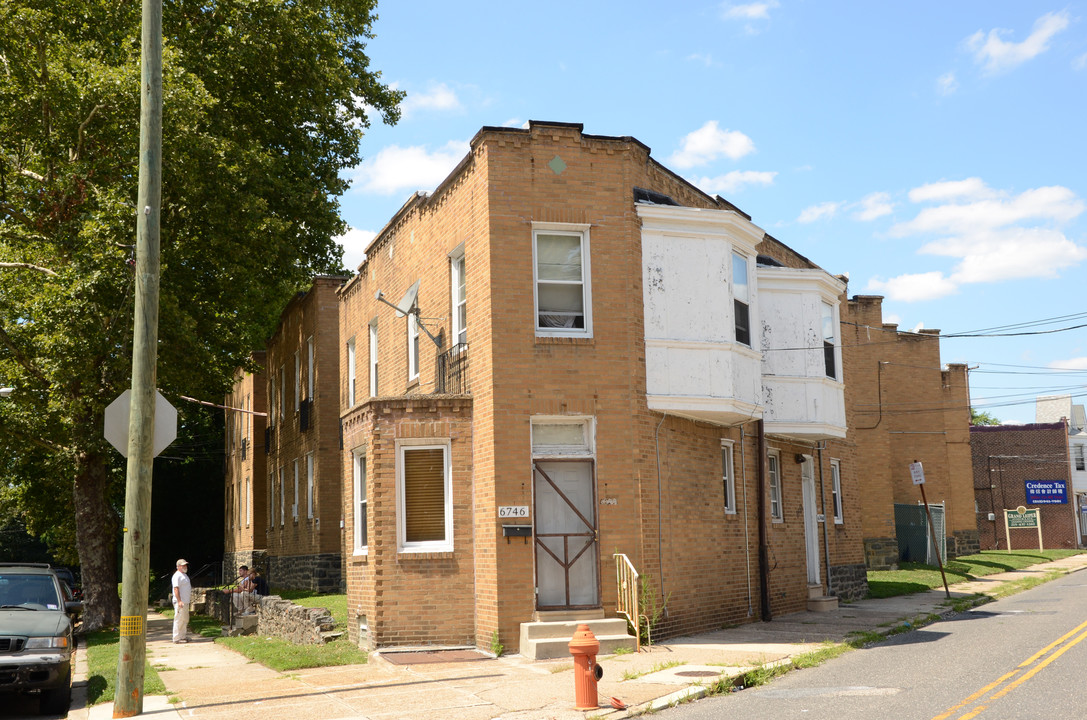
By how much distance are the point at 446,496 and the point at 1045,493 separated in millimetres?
46153

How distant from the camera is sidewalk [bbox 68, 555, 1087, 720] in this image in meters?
10.5

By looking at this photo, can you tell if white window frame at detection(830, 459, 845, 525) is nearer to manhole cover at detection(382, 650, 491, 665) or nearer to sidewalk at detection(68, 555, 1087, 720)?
sidewalk at detection(68, 555, 1087, 720)

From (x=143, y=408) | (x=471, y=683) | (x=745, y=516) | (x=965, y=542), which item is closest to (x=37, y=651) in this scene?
(x=143, y=408)

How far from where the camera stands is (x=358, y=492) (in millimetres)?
17406

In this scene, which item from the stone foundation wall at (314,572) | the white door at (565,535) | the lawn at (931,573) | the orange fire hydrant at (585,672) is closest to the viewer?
the orange fire hydrant at (585,672)

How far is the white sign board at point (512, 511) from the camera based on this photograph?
14875mm

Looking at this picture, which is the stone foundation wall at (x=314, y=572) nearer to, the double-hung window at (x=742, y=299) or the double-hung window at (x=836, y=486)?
the double-hung window at (x=836, y=486)

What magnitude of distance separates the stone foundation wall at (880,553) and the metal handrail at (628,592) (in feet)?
62.7

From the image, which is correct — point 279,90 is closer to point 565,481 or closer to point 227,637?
point 227,637

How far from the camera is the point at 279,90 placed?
26.8m

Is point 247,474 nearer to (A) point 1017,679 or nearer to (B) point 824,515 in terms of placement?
(B) point 824,515

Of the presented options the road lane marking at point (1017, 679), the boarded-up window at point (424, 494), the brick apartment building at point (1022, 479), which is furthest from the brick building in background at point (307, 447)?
the brick apartment building at point (1022, 479)

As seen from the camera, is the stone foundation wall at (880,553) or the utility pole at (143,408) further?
the stone foundation wall at (880,553)

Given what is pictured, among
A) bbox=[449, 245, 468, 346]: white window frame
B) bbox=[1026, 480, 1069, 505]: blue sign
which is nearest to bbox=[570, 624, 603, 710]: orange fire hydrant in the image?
bbox=[449, 245, 468, 346]: white window frame
